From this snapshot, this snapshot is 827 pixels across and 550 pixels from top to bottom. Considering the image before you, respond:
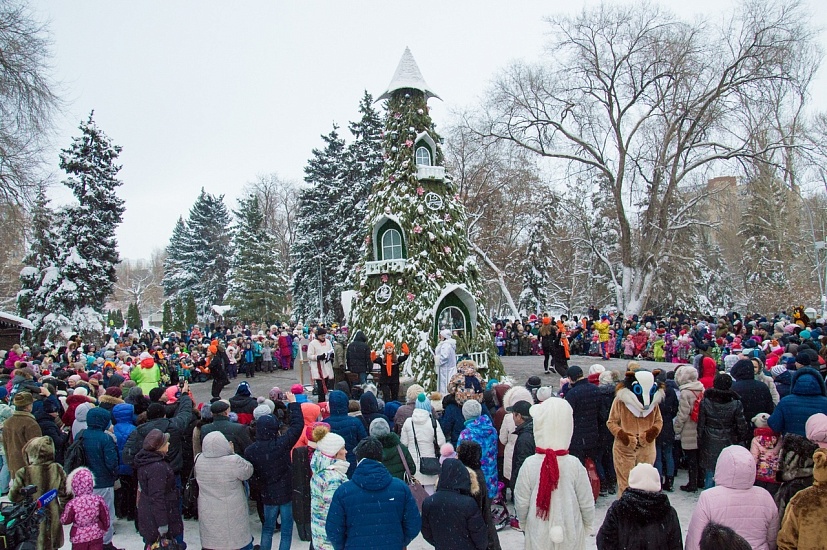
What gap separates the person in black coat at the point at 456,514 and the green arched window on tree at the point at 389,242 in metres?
12.3

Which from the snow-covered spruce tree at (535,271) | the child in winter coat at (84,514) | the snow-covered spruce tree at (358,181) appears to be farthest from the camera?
the snow-covered spruce tree at (535,271)

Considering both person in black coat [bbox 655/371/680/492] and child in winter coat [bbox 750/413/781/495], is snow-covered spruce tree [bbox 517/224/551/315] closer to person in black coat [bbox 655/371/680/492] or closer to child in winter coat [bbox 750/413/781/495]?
person in black coat [bbox 655/371/680/492]

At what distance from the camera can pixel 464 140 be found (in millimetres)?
30500

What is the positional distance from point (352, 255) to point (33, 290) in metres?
17.5

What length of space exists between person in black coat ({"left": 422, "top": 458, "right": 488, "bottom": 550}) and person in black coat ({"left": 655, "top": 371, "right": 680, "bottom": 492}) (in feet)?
14.1


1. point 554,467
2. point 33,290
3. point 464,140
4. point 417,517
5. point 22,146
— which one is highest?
point 464,140

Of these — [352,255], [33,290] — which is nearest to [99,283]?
[33,290]

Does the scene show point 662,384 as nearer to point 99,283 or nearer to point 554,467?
point 554,467

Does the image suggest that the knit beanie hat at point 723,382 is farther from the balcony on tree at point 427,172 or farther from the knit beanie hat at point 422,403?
the balcony on tree at point 427,172

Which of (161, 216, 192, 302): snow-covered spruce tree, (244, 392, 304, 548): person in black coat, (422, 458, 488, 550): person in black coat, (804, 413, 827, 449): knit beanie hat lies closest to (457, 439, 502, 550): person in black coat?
(422, 458, 488, 550): person in black coat

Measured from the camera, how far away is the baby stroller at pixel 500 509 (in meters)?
7.04

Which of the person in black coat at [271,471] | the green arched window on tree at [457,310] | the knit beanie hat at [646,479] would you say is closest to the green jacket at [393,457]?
the person in black coat at [271,471]

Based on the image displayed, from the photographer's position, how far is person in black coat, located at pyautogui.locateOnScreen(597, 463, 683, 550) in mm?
3760

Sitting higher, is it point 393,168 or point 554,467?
point 393,168
